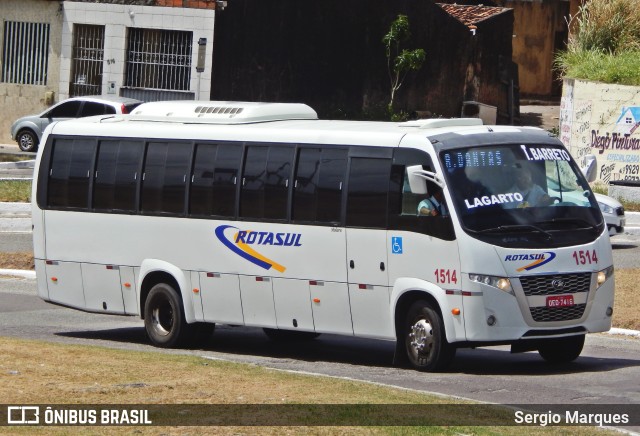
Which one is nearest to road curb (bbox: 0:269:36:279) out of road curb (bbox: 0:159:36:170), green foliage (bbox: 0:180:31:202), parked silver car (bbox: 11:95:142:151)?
green foliage (bbox: 0:180:31:202)

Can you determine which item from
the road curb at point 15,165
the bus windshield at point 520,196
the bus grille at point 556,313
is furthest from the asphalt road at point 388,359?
the road curb at point 15,165

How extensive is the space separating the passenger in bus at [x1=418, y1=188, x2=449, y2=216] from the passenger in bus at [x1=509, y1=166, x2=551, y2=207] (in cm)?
71

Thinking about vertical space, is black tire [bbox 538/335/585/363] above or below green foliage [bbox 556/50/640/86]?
below

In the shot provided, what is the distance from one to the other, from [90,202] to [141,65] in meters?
24.2

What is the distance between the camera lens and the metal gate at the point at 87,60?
41.0 metres

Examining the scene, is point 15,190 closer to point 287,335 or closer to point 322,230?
point 287,335

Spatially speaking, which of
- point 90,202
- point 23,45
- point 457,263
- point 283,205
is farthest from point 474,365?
point 23,45

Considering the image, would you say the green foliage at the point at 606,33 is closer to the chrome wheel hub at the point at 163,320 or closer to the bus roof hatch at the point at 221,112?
the bus roof hatch at the point at 221,112

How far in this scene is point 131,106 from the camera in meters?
36.2

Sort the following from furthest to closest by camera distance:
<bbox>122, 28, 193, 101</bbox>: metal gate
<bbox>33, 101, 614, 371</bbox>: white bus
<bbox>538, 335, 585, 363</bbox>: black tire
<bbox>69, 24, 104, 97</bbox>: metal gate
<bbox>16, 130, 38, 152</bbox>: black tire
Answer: <bbox>69, 24, 104, 97</bbox>: metal gate < <bbox>122, 28, 193, 101</bbox>: metal gate < <bbox>16, 130, 38, 152</bbox>: black tire < <bbox>538, 335, 585, 363</bbox>: black tire < <bbox>33, 101, 614, 371</bbox>: white bus

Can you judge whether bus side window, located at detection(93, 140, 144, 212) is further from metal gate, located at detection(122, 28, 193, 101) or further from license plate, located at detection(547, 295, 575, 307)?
metal gate, located at detection(122, 28, 193, 101)

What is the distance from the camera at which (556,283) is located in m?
13.5

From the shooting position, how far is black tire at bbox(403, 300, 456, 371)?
1362 cm

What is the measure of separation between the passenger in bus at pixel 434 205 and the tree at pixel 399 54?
25.9 meters
